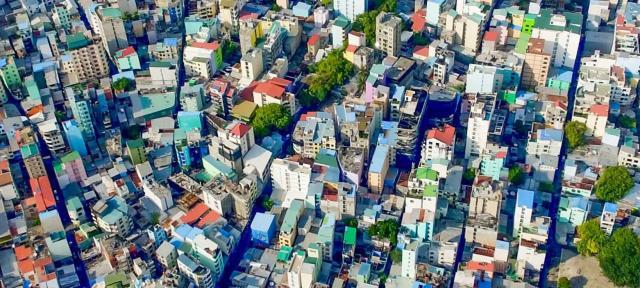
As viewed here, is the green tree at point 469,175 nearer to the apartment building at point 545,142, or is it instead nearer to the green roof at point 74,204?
the apartment building at point 545,142

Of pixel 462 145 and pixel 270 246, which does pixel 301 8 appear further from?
pixel 270 246

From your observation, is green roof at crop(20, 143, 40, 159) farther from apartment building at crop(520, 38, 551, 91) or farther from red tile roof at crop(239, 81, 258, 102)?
apartment building at crop(520, 38, 551, 91)

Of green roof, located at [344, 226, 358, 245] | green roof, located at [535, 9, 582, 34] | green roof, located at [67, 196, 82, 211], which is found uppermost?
green roof, located at [535, 9, 582, 34]

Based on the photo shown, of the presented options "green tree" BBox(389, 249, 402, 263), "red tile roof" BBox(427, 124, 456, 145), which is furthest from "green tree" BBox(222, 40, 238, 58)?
"green tree" BBox(389, 249, 402, 263)

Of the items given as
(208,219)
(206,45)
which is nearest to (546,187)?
(208,219)

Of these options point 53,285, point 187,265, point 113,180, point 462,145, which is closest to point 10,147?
point 113,180

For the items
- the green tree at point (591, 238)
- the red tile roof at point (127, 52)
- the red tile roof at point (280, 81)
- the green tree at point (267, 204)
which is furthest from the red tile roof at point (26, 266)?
the green tree at point (591, 238)
